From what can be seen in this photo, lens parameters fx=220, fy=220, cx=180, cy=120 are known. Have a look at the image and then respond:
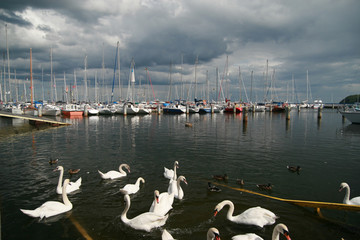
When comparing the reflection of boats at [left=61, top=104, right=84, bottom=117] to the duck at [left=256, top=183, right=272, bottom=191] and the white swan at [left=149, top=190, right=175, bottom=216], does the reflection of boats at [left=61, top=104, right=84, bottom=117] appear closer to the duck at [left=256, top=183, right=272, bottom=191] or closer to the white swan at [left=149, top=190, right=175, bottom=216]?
the white swan at [left=149, top=190, right=175, bottom=216]

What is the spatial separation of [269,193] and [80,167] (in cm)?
1206

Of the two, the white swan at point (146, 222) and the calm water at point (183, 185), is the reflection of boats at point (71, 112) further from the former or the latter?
the white swan at point (146, 222)

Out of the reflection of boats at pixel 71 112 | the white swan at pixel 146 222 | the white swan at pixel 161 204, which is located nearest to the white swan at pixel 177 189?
the white swan at pixel 161 204

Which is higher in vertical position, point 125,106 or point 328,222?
point 125,106

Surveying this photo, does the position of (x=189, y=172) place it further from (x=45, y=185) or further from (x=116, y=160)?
(x=45, y=185)

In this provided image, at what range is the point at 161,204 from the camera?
8.95 metres

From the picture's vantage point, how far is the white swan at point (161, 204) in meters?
8.61

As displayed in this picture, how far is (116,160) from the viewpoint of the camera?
1714 centimetres

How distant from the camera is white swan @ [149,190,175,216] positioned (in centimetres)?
861

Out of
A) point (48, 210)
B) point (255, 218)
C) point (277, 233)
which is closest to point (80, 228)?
point (48, 210)

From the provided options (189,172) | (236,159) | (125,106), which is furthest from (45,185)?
(125,106)

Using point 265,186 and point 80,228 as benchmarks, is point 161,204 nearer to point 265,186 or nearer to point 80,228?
point 80,228

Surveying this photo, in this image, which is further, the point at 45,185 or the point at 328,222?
the point at 45,185

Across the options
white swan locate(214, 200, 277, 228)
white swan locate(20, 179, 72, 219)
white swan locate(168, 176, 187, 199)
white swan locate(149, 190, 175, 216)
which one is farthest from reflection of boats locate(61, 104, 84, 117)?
white swan locate(214, 200, 277, 228)
